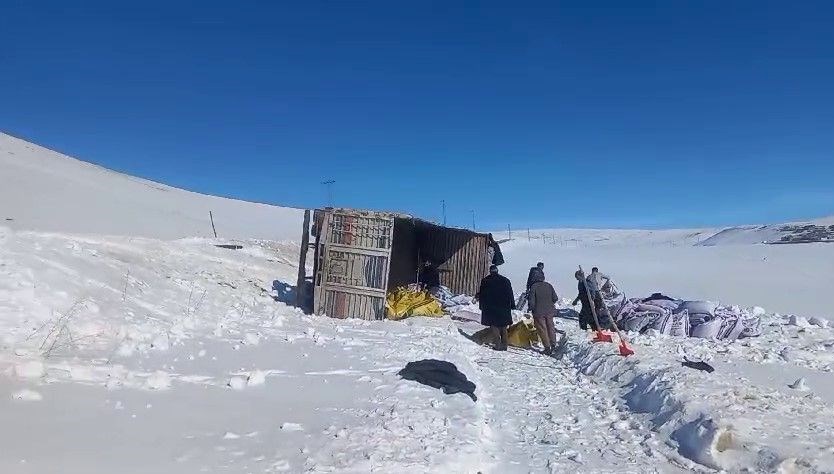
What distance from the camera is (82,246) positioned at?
13547mm

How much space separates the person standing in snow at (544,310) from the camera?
40.6ft

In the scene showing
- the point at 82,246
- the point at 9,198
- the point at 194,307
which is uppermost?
the point at 9,198

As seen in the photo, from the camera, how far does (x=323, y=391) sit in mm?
7637

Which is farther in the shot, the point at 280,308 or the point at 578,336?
the point at 280,308

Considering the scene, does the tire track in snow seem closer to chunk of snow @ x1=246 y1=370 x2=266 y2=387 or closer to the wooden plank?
chunk of snow @ x1=246 y1=370 x2=266 y2=387

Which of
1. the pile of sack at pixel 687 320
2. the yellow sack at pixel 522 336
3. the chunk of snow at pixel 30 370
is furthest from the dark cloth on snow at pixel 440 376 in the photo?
the pile of sack at pixel 687 320

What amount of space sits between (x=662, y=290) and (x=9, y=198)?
3237 cm

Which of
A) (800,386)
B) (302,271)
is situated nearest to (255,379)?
(800,386)

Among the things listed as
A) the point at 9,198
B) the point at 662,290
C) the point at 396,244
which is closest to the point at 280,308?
the point at 396,244

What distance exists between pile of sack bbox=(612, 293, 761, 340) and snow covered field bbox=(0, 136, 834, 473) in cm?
48

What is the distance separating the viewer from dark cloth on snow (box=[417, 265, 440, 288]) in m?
21.0

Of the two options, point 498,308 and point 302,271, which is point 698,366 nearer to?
point 498,308

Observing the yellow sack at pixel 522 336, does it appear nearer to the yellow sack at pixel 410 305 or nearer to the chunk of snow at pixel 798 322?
the yellow sack at pixel 410 305

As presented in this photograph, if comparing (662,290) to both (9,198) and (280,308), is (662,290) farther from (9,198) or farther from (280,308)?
(9,198)
